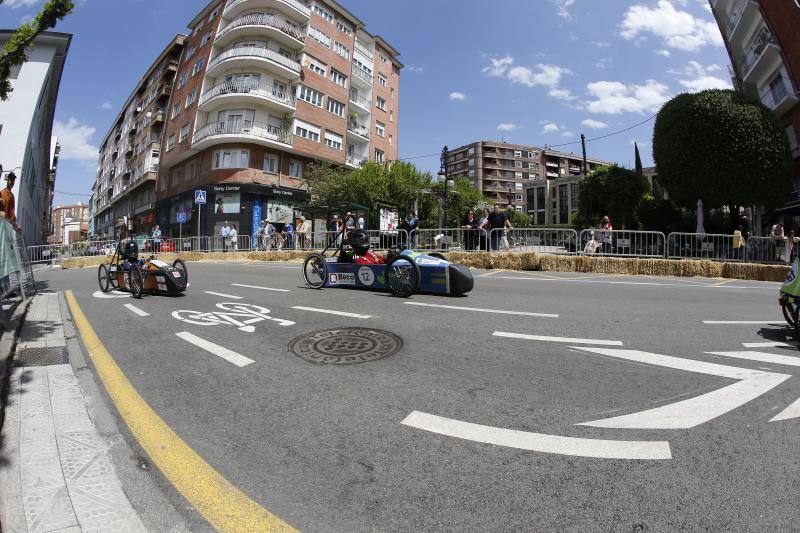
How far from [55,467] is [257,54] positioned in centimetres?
3641

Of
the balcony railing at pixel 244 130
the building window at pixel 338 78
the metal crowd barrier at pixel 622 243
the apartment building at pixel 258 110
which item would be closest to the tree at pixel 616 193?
the metal crowd barrier at pixel 622 243

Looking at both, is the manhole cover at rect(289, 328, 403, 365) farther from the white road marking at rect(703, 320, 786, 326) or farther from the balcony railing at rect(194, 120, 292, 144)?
the balcony railing at rect(194, 120, 292, 144)

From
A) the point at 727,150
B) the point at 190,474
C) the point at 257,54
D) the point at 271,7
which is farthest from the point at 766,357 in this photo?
the point at 271,7

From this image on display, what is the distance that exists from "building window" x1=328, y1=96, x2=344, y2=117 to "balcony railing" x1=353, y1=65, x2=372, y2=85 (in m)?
4.97

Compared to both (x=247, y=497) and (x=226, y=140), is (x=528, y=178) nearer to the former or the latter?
(x=226, y=140)

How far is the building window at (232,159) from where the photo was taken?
33250 millimetres

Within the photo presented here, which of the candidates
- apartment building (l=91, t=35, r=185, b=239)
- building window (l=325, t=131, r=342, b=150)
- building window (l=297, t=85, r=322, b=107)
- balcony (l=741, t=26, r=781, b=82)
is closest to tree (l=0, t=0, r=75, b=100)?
building window (l=297, t=85, r=322, b=107)

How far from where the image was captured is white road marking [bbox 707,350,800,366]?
3.84 meters

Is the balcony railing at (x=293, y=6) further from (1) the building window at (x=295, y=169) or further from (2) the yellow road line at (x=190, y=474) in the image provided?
(2) the yellow road line at (x=190, y=474)

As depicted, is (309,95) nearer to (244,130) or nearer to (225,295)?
(244,130)

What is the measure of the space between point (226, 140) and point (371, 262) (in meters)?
29.2

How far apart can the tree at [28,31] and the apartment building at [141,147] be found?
43.9m

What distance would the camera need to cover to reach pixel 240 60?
3294 cm

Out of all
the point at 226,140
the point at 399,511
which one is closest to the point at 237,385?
the point at 399,511
